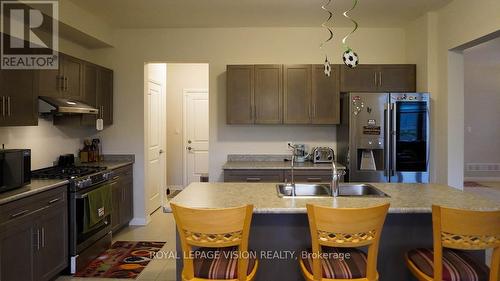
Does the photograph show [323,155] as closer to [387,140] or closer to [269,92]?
[387,140]

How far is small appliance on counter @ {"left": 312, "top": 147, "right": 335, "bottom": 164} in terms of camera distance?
446 centimetres

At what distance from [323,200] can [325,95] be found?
7.65 ft

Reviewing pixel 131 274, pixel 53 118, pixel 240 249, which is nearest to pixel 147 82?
pixel 53 118

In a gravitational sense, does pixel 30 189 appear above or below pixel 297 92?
below

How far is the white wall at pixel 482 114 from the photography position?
8164mm

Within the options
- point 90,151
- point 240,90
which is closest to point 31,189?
point 90,151

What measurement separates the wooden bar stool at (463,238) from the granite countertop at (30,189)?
275 cm

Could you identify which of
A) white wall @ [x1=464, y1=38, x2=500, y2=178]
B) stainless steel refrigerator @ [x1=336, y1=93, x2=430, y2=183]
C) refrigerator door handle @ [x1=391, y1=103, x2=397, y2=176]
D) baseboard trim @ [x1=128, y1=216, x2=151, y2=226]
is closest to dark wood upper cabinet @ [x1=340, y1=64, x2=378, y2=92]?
stainless steel refrigerator @ [x1=336, y1=93, x2=430, y2=183]

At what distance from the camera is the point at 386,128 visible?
13.0 feet

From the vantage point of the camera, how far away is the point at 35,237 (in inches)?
107

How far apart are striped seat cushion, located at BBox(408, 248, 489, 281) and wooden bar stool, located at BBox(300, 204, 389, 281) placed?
34cm

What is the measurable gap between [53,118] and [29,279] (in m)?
1.91

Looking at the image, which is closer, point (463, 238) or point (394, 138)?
point (463, 238)

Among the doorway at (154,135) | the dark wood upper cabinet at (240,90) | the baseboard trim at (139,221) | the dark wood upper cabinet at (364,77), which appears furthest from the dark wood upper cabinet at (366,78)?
the baseboard trim at (139,221)
